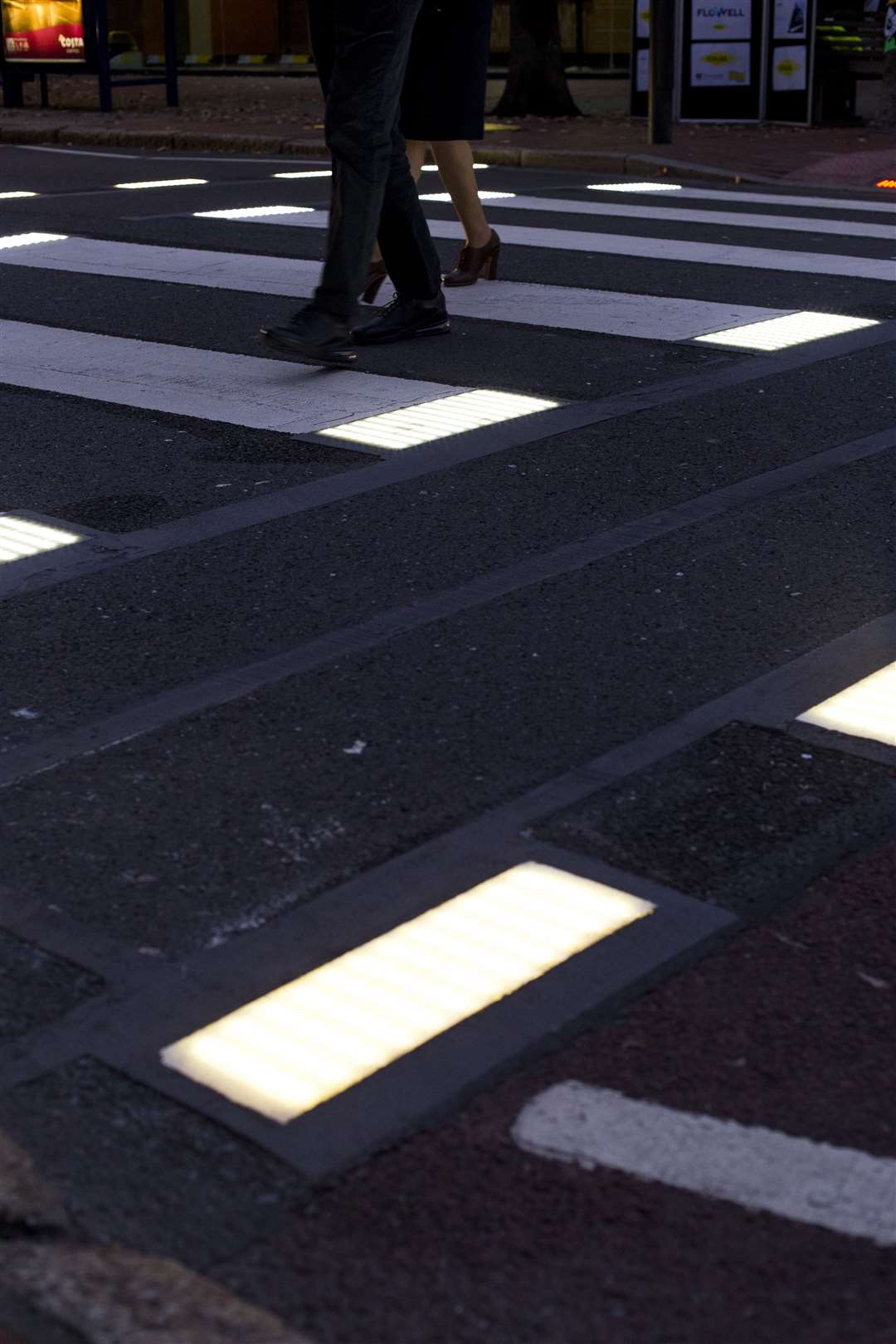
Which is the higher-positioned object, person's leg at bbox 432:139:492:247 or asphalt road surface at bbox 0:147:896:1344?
person's leg at bbox 432:139:492:247

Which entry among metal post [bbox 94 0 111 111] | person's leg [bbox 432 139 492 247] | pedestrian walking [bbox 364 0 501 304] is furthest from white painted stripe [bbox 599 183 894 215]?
metal post [bbox 94 0 111 111]

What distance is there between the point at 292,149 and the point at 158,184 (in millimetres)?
3943

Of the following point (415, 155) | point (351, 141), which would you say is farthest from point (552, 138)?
point (351, 141)

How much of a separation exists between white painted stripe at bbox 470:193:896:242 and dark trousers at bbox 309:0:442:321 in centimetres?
353

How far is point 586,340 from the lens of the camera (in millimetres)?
6148

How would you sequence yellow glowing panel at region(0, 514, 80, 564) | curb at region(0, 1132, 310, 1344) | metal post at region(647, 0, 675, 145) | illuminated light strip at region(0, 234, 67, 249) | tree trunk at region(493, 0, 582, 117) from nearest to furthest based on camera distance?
1. curb at region(0, 1132, 310, 1344)
2. yellow glowing panel at region(0, 514, 80, 564)
3. illuminated light strip at region(0, 234, 67, 249)
4. metal post at region(647, 0, 675, 145)
5. tree trunk at region(493, 0, 582, 117)

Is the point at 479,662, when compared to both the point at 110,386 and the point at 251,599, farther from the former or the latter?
the point at 110,386

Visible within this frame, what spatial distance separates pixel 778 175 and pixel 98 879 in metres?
11.0

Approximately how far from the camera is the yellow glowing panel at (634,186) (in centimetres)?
1113

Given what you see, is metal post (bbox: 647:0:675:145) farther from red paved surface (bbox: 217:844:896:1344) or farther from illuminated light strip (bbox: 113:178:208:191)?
red paved surface (bbox: 217:844:896:1344)

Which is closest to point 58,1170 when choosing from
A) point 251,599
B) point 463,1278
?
point 463,1278

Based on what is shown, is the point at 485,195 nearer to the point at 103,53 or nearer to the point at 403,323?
the point at 403,323

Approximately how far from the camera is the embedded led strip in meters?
4.94

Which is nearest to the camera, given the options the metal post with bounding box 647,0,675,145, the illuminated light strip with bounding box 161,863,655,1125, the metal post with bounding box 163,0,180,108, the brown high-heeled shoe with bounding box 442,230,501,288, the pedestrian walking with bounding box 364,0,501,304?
the illuminated light strip with bounding box 161,863,655,1125
